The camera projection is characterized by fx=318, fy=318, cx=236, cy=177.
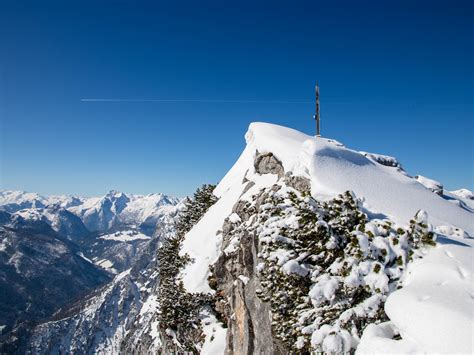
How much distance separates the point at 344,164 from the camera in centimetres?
1867

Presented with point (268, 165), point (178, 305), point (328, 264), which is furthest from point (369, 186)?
point (178, 305)

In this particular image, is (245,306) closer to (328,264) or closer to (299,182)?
(299,182)

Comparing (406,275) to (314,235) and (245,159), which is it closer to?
(314,235)

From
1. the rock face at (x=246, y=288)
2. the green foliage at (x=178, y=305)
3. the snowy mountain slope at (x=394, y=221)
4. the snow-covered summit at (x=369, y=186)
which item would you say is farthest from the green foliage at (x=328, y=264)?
the green foliage at (x=178, y=305)

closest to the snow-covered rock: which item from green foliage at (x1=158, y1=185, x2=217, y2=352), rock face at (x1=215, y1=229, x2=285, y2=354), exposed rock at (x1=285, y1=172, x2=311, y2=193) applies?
exposed rock at (x1=285, y1=172, x2=311, y2=193)

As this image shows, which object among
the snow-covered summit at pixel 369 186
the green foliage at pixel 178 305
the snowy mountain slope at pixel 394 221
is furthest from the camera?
the green foliage at pixel 178 305

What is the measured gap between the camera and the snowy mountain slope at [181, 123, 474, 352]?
7.66m

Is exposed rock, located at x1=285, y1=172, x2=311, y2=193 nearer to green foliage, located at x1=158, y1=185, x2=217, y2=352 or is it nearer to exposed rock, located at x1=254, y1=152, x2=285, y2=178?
exposed rock, located at x1=254, y1=152, x2=285, y2=178

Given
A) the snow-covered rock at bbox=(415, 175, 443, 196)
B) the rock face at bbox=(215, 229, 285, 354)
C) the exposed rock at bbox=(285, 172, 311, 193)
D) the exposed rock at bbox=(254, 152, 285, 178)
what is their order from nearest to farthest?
the exposed rock at bbox=(285, 172, 311, 193) < the rock face at bbox=(215, 229, 285, 354) < the exposed rock at bbox=(254, 152, 285, 178) < the snow-covered rock at bbox=(415, 175, 443, 196)

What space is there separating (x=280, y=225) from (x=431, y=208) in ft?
32.0

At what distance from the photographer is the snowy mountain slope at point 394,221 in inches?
302

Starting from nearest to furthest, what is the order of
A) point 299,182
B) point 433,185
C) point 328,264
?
point 328,264
point 299,182
point 433,185

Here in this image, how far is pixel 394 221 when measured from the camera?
42.2 feet

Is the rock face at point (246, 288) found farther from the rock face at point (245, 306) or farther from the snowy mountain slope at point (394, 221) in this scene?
the snowy mountain slope at point (394, 221)
